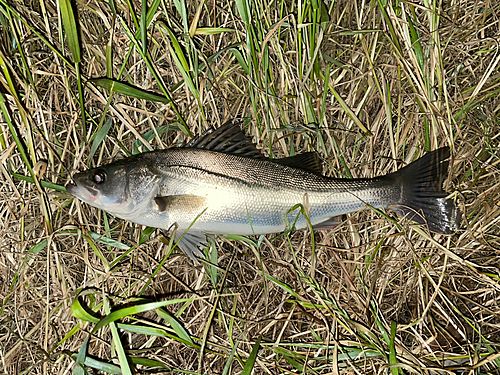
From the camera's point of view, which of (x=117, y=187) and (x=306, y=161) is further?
(x=306, y=161)

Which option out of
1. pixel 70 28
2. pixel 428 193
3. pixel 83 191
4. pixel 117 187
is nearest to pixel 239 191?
pixel 117 187

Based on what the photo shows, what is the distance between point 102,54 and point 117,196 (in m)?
0.58

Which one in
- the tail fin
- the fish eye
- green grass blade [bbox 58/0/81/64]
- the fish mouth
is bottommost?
the tail fin

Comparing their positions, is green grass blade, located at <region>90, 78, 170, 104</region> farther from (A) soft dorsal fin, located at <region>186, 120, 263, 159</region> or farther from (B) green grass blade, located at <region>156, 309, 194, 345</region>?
(B) green grass blade, located at <region>156, 309, 194, 345</region>

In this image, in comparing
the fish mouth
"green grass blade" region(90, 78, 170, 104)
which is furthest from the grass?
the fish mouth

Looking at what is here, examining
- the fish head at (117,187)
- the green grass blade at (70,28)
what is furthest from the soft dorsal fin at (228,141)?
the green grass blade at (70,28)

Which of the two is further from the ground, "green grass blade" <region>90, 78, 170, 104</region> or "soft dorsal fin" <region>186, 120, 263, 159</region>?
"green grass blade" <region>90, 78, 170, 104</region>

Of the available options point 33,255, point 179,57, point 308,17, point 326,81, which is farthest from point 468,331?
point 33,255

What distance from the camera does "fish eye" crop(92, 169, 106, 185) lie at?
1877mm

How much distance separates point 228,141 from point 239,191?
20cm

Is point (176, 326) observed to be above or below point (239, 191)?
below

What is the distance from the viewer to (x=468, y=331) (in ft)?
6.83

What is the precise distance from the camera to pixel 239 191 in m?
1.91

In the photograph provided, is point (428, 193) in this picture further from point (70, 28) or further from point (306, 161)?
point (70, 28)
